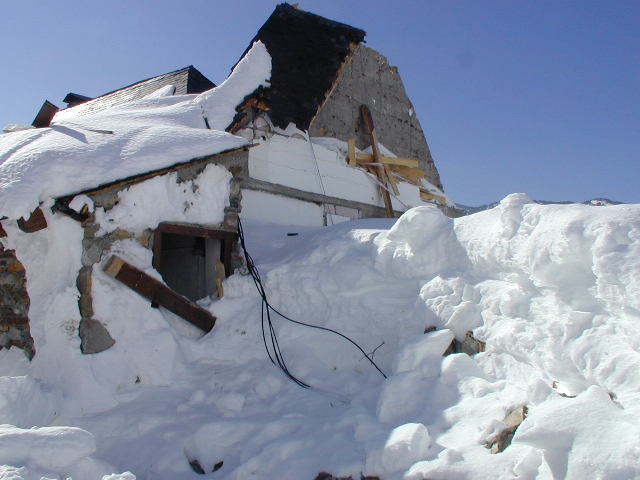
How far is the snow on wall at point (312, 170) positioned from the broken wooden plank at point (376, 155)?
0.45 ft

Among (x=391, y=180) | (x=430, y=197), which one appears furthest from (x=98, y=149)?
(x=430, y=197)

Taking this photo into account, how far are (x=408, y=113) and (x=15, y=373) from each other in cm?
1085

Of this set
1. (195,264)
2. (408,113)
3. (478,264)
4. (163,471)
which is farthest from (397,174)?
(163,471)

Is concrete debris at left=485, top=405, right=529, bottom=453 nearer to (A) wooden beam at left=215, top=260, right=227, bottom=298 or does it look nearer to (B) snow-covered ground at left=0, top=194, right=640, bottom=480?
(B) snow-covered ground at left=0, top=194, right=640, bottom=480

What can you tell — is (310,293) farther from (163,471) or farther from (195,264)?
(163,471)

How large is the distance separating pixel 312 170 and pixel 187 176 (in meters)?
4.27

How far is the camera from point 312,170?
10.4 m

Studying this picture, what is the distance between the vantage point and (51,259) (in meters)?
5.36

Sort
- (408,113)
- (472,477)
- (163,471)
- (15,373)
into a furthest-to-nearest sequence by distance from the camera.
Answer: (408,113) < (15,373) < (163,471) < (472,477)

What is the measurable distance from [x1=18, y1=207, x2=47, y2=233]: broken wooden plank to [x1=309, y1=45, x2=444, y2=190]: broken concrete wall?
655cm

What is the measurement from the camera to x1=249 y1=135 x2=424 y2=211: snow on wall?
31.6 feet

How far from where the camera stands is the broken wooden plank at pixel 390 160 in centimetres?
1161

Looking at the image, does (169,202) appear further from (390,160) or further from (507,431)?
(390,160)

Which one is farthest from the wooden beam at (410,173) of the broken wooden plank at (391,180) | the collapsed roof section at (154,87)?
the collapsed roof section at (154,87)
